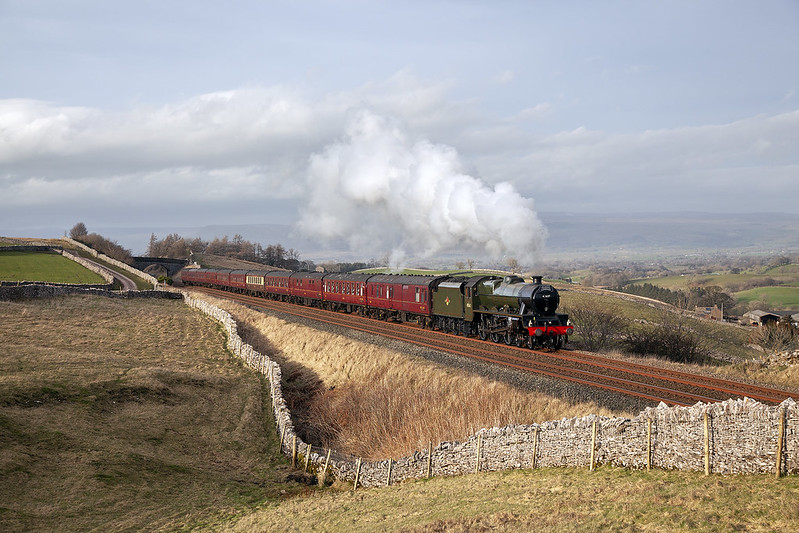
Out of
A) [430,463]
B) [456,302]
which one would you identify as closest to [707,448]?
[430,463]

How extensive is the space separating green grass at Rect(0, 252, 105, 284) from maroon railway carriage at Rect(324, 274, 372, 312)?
32.0 metres

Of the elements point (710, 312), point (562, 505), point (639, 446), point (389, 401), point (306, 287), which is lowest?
point (710, 312)

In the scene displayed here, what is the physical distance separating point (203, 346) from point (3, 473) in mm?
24612

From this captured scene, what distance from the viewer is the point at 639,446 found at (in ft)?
43.6

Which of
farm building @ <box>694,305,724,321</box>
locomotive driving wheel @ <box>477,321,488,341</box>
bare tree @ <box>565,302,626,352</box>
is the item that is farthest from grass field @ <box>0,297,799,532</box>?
farm building @ <box>694,305,724,321</box>

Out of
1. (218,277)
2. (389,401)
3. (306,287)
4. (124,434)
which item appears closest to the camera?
(124,434)

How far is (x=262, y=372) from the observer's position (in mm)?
34438

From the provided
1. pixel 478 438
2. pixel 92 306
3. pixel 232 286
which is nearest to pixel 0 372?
pixel 478 438

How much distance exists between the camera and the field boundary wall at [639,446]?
1130cm

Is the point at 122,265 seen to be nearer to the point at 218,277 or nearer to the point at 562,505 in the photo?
the point at 218,277

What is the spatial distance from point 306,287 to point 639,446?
2129 inches

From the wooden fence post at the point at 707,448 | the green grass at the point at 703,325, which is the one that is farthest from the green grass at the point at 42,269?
the wooden fence post at the point at 707,448

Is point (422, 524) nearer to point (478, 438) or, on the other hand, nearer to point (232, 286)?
point (478, 438)

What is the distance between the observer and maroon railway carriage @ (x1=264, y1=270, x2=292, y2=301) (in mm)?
70000
